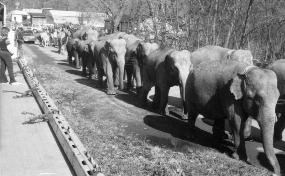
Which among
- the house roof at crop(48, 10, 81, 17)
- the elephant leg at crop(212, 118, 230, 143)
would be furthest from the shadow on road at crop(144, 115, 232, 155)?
the house roof at crop(48, 10, 81, 17)

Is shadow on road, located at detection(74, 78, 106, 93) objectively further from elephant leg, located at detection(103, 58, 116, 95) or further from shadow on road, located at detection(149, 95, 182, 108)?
shadow on road, located at detection(149, 95, 182, 108)

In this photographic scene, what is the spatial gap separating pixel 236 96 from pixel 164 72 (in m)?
3.87

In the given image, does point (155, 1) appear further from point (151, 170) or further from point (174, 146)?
point (151, 170)

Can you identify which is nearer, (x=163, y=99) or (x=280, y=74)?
(x=280, y=74)

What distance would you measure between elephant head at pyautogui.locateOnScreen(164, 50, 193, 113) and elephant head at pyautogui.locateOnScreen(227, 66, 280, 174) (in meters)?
2.91

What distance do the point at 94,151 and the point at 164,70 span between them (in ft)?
13.1

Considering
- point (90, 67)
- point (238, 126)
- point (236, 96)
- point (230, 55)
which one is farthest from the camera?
point (90, 67)

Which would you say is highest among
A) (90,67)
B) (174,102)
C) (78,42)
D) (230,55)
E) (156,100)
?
(230,55)

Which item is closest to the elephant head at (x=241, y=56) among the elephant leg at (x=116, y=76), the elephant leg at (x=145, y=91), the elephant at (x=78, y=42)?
the elephant leg at (x=145, y=91)

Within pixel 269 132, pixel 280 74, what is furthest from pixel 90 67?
pixel 269 132

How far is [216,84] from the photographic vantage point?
850cm

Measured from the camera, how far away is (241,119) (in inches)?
308

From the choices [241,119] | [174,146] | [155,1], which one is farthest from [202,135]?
[155,1]

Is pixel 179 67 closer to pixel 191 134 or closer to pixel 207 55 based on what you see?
pixel 191 134
